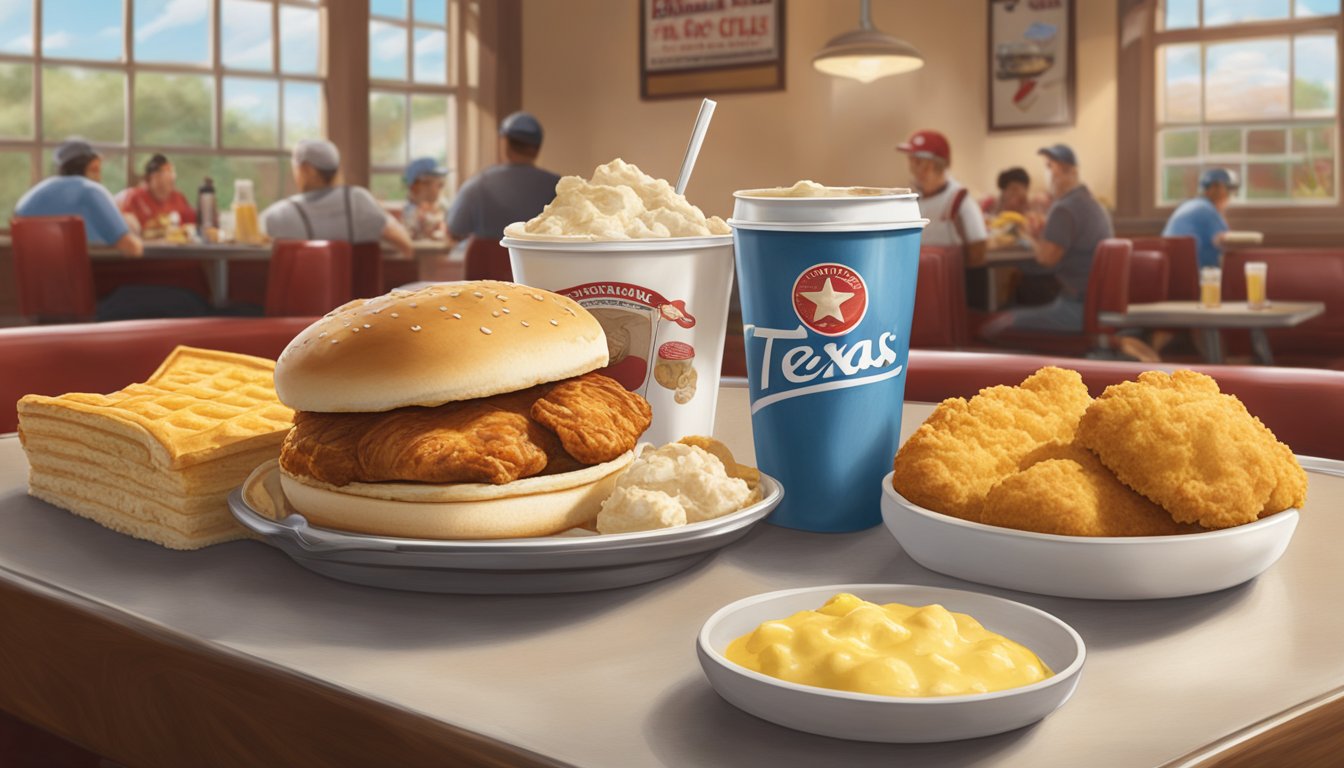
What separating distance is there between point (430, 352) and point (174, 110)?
9.28 metres

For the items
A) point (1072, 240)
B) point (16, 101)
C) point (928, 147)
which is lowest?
point (1072, 240)

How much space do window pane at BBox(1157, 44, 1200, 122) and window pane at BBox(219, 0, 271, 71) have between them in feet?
22.4

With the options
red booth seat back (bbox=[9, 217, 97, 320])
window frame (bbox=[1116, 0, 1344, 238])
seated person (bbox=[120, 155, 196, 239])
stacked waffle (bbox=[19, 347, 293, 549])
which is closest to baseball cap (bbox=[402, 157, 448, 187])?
seated person (bbox=[120, 155, 196, 239])

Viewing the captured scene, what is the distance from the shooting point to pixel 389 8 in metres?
10.2

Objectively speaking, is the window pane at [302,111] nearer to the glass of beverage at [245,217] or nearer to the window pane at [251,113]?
the window pane at [251,113]

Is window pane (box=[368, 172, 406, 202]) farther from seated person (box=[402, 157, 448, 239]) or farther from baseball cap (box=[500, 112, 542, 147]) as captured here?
baseball cap (box=[500, 112, 542, 147])

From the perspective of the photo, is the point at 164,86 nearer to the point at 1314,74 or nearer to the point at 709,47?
the point at 709,47

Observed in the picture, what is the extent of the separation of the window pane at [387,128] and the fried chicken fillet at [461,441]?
9.79 meters

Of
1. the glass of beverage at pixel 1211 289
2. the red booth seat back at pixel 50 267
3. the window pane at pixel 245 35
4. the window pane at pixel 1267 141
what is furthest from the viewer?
the window pane at pixel 245 35

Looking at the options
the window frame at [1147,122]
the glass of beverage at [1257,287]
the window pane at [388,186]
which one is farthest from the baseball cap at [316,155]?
the window frame at [1147,122]

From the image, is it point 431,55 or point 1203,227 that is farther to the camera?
point 431,55

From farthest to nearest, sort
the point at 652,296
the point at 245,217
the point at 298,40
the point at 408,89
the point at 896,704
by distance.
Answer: the point at 408,89 → the point at 298,40 → the point at 245,217 → the point at 652,296 → the point at 896,704

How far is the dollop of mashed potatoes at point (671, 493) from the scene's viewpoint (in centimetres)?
71

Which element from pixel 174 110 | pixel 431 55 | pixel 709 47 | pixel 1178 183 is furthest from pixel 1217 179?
pixel 174 110
